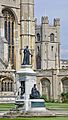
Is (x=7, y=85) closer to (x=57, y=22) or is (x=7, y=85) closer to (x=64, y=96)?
(x=64, y=96)

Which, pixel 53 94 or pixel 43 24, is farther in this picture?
pixel 43 24

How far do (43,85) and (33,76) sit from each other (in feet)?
151

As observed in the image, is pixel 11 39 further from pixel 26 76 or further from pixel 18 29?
pixel 26 76

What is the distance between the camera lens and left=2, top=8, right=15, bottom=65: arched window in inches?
3391

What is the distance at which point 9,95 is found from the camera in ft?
253

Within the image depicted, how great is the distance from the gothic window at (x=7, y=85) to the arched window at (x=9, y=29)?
6078 mm

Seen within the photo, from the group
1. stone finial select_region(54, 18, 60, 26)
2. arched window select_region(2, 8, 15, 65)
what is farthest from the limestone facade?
stone finial select_region(54, 18, 60, 26)

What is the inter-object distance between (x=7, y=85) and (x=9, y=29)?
10.1 meters

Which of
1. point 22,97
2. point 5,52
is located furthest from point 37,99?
point 5,52

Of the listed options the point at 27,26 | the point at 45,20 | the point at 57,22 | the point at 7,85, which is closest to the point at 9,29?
the point at 27,26

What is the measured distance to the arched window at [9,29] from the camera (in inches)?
3391

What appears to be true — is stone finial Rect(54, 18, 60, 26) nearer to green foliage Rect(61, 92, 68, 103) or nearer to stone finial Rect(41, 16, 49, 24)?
stone finial Rect(41, 16, 49, 24)

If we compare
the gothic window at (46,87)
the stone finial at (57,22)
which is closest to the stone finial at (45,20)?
the stone finial at (57,22)

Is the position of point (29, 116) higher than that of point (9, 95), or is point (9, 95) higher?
point (29, 116)
